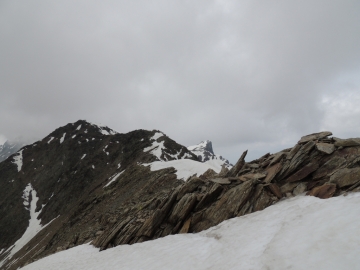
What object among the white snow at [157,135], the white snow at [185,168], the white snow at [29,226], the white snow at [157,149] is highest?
the white snow at [157,135]

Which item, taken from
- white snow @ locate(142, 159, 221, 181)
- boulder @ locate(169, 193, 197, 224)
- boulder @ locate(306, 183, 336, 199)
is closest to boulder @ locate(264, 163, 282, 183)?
boulder @ locate(306, 183, 336, 199)

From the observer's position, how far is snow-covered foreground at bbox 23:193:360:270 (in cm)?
745

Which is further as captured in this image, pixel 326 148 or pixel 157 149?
pixel 157 149

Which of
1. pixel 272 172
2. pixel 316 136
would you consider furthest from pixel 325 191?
pixel 316 136

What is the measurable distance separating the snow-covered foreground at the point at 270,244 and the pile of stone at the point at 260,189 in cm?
115

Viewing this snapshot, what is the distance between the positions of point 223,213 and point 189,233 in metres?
2.92

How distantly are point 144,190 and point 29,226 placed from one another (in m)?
76.0

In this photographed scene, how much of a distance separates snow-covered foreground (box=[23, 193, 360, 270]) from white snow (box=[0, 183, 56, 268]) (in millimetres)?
77048

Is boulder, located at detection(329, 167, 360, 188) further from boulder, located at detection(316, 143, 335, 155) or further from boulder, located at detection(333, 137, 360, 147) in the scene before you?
boulder, located at detection(333, 137, 360, 147)

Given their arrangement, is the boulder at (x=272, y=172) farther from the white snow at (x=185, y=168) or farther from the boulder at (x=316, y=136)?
the white snow at (x=185, y=168)

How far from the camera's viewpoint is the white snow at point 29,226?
232ft

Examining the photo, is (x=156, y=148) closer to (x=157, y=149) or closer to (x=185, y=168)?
(x=157, y=149)

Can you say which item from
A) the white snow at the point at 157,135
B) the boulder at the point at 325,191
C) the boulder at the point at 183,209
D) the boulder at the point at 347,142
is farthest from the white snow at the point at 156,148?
the boulder at the point at 325,191

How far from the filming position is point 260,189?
598 inches
